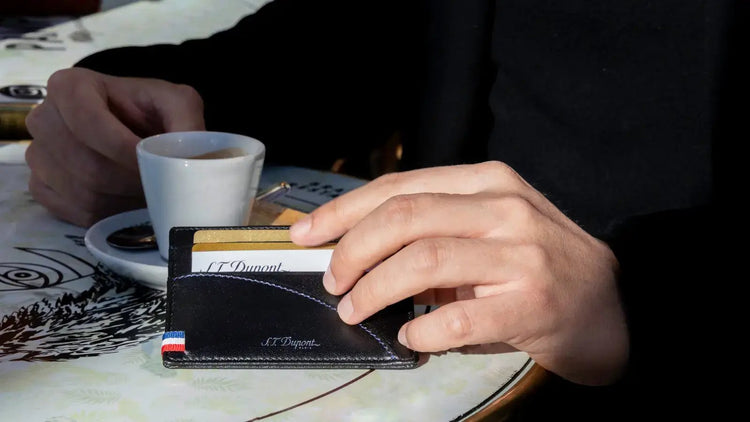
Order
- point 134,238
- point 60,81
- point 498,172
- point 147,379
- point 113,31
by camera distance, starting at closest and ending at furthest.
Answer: point 147,379, point 498,172, point 134,238, point 60,81, point 113,31

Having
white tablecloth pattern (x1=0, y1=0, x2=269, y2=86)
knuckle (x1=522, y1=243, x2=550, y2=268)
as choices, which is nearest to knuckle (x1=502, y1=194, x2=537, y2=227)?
knuckle (x1=522, y1=243, x2=550, y2=268)

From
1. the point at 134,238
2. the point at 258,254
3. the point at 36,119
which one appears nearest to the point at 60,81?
the point at 36,119

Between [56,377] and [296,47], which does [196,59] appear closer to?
[296,47]

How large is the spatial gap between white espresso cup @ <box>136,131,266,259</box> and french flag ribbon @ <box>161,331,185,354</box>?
173mm

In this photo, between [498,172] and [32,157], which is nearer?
[498,172]

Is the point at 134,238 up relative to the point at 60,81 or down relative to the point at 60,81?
down

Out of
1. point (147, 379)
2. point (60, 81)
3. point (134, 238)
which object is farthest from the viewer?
point (60, 81)

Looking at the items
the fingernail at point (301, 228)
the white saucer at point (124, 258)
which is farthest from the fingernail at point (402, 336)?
the white saucer at point (124, 258)

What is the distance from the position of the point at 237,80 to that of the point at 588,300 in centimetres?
68

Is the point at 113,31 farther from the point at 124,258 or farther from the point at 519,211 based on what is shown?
the point at 519,211

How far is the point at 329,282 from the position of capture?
610 millimetres

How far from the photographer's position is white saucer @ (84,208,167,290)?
709 millimetres

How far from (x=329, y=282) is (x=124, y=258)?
0.24 metres

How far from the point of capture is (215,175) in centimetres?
72
